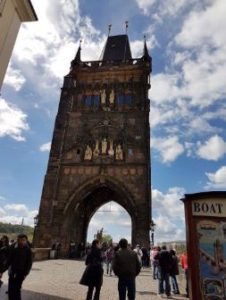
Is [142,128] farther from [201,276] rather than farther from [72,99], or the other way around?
[201,276]

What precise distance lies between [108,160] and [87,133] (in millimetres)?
3336

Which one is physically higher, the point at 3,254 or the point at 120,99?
the point at 120,99

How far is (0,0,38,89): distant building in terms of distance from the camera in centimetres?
665

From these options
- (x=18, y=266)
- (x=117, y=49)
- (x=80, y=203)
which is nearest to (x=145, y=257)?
(x=80, y=203)

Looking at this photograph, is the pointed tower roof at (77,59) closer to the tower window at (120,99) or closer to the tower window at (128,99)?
the tower window at (120,99)

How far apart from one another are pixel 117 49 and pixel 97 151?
560 inches

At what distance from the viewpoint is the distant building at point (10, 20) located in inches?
262

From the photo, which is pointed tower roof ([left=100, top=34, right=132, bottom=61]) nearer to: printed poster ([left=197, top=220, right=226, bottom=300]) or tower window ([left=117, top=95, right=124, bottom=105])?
tower window ([left=117, top=95, right=124, bottom=105])

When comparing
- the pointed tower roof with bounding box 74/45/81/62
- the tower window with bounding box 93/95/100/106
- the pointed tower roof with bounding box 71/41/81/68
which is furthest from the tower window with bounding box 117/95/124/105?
the pointed tower roof with bounding box 74/45/81/62

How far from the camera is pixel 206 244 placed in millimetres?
3604

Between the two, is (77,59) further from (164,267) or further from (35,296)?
(35,296)

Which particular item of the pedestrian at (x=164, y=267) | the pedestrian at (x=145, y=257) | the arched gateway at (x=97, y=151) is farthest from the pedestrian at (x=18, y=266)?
the arched gateway at (x=97, y=151)

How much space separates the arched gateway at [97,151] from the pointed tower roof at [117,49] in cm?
127

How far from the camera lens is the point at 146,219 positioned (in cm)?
1947
